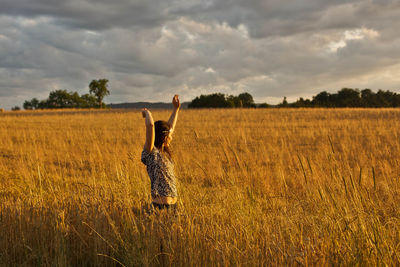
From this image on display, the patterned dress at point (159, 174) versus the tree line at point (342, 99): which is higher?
the tree line at point (342, 99)

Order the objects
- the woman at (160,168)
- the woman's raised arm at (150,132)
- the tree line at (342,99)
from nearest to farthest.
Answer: the woman's raised arm at (150,132) → the woman at (160,168) → the tree line at (342,99)

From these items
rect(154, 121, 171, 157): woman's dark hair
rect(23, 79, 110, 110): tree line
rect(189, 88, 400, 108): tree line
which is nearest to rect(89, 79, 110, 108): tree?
rect(23, 79, 110, 110): tree line

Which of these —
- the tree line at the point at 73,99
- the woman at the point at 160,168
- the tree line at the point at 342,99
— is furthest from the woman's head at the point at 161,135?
the tree line at the point at 73,99

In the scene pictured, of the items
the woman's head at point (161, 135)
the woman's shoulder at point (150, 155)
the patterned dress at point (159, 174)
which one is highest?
the woman's head at point (161, 135)

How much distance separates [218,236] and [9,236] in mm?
→ 2842

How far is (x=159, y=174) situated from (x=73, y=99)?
351 ft

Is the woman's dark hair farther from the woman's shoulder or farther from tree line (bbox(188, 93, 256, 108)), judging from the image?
tree line (bbox(188, 93, 256, 108))

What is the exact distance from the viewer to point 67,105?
102000mm

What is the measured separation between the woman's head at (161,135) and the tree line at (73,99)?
100m

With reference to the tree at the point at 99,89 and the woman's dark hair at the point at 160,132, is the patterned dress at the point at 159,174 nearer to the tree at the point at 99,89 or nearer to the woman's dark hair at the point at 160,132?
the woman's dark hair at the point at 160,132

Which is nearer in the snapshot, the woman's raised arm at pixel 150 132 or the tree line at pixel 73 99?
the woman's raised arm at pixel 150 132

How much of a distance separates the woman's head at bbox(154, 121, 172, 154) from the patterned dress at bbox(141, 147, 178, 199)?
0.11 meters

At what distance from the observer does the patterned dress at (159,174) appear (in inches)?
172

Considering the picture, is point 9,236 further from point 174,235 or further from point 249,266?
point 249,266
